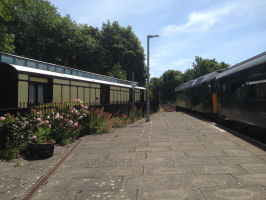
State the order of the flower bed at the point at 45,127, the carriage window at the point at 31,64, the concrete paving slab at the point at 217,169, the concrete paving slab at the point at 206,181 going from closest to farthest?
the concrete paving slab at the point at 206,181, the concrete paving slab at the point at 217,169, the flower bed at the point at 45,127, the carriage window at the point at 31,64

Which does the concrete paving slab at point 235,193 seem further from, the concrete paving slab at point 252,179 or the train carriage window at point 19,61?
the train carriage window at point 19,61

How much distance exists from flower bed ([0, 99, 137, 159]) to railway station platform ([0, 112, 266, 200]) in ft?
1.98

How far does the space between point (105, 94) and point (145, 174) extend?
15931 millimetres

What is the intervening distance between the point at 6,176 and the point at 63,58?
1252 inches

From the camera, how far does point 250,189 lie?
4031mm

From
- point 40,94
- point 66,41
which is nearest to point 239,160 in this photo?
point 40,94

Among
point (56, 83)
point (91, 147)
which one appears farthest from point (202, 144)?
point (56, 83)

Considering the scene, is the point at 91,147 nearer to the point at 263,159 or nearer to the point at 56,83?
the point at 263,159

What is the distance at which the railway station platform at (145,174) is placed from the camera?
3979mm

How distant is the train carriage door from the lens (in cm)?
1983

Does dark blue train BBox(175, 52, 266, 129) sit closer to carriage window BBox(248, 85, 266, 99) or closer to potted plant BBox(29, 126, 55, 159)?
carriage window BBox(248, 85, 266, 99)

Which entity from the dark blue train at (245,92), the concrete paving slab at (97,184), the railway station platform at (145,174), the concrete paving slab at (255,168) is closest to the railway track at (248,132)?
the dark blue train at (245,92)

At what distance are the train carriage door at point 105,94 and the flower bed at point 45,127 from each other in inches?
305

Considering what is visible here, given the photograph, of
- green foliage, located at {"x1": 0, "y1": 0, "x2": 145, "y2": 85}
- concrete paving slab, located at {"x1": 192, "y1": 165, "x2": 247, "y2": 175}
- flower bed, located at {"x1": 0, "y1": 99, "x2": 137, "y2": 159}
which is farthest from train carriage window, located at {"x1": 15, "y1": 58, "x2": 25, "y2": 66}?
green foliage, located at {"x1": 0, "y1": 0, "x2": 145, "y2": 85}
